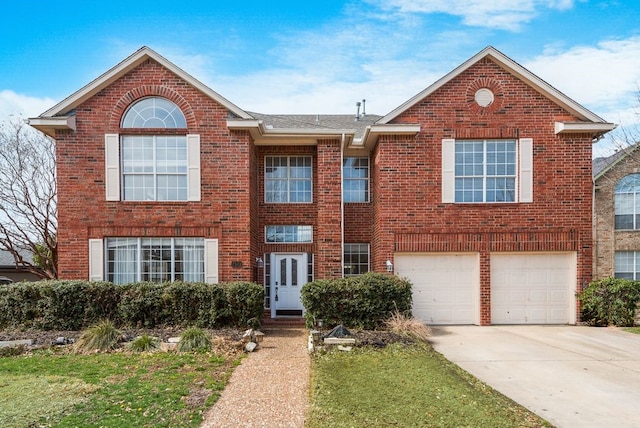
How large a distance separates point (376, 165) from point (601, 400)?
8368mm

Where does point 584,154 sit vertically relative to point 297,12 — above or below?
below

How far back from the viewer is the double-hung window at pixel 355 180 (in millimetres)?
13711

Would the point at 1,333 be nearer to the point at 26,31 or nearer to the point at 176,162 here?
the point at 176,162

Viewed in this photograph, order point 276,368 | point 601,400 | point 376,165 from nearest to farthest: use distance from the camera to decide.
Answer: point 601,400 → point 276,368 → point 376,165

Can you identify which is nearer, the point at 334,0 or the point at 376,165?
the point at 334,0

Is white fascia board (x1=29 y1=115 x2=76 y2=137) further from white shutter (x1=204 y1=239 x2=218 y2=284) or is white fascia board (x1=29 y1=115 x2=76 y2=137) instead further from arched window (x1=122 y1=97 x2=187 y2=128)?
white shutter (x1=204 y1=239 x2=218 y2=284)

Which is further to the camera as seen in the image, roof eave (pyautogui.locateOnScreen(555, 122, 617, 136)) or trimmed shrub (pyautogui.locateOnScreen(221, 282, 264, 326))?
roof eave (pyautogui.locateOnScreen(555, 122, 617, 136))

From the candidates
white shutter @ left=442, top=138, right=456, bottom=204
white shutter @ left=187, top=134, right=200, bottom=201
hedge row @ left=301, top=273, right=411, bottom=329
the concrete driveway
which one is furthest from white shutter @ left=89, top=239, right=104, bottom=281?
white shutter @ left=442, top=138, right=456, bottom=204

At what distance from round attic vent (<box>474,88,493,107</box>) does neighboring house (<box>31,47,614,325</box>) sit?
0.11ft

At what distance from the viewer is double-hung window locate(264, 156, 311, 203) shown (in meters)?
13.5

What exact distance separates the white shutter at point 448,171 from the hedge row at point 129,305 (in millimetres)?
6092

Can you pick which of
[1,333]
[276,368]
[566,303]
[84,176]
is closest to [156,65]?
[84,176]

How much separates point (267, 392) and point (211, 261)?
6.12 m

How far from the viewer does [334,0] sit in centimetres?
1181
